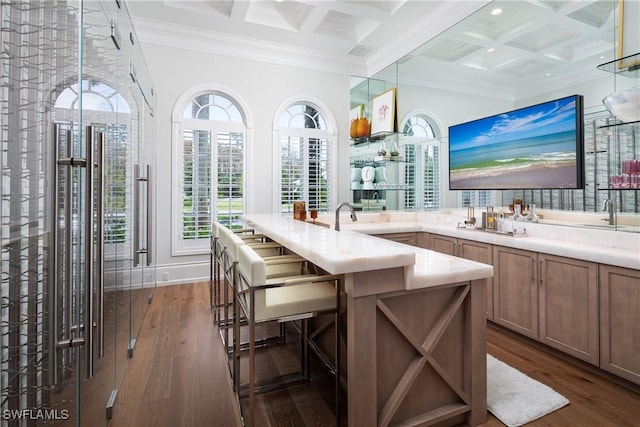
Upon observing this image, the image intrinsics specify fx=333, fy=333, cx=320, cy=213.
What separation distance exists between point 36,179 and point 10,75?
0.32m

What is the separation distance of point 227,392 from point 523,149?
321 cm

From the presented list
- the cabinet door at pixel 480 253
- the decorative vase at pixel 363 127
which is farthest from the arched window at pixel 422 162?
the cabinet door at pixel 480 253

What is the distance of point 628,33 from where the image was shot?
91.9 inches

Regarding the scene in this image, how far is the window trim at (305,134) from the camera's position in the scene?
4.96m

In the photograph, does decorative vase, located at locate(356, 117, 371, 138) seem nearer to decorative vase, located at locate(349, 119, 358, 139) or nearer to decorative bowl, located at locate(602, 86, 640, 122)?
decorative vase, located at locate(349, 119, 358, 139)

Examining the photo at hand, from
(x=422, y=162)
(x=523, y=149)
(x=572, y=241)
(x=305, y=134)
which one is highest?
(x=305, y=134)

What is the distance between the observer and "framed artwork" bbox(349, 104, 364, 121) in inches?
201

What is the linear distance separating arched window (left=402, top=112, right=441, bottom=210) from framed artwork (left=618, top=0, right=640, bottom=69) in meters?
2.08

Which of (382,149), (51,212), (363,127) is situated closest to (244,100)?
(363,127)

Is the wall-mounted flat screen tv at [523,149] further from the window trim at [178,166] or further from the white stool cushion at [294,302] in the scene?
the window trim at [178,166]

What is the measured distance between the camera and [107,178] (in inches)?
64.7

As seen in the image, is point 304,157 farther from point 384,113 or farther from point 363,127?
point 384,113

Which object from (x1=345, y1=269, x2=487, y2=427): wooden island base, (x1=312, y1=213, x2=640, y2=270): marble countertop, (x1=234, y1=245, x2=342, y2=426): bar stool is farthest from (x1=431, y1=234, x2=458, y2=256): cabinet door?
(x1=234, y1=245, x2=342, y2=426): bar stool

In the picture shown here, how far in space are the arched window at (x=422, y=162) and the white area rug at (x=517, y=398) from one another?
102 inches
